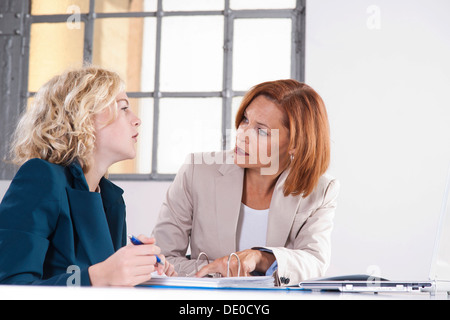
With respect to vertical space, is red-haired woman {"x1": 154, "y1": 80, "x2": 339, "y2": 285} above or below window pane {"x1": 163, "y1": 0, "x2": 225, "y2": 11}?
below

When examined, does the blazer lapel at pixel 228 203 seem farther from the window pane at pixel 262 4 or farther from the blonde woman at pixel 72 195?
the window pane at pixel 262 4

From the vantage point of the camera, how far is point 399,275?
9.67ft

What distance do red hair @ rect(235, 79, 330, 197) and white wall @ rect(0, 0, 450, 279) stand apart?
1.13 metres

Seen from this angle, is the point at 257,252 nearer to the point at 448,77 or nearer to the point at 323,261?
the point at 323,261

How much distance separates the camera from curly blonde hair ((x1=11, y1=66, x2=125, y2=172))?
4.06ft

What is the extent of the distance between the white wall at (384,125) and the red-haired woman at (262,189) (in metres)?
1.14

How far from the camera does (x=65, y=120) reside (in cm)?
127

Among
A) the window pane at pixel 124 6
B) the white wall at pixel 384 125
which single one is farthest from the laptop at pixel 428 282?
the window pane at pixel 124 6

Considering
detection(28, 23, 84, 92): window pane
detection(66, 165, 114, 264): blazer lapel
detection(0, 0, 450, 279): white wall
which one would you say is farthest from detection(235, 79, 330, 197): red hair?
detection(28, 23, 84, 92): window pane

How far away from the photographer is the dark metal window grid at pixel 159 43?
3150mm

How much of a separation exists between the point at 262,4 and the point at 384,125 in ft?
3.43

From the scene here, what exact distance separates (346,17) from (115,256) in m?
2.56

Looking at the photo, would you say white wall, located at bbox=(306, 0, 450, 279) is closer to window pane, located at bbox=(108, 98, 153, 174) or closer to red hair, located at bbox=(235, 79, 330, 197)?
window pane, located at bbox=(108, 98, 153, 174)
